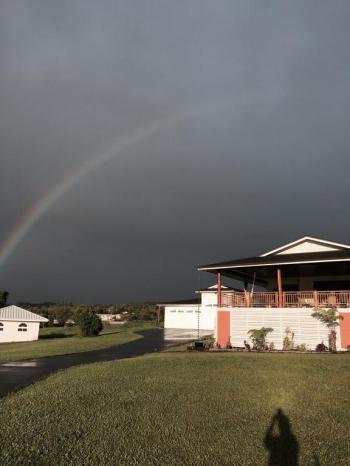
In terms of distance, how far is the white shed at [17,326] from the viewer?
38469mm

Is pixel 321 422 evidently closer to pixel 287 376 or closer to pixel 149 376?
pixel 287 376

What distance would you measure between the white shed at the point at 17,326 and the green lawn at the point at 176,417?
93.9 ft

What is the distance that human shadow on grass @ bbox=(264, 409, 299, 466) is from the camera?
554cm

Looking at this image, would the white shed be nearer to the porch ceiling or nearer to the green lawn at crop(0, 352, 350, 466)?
the porch ceiling

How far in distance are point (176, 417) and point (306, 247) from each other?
66.8 ft

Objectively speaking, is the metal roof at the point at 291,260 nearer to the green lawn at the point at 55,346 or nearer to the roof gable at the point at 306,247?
the roof gable at the point at 306,247

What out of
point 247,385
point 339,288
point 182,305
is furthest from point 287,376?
point 182,305

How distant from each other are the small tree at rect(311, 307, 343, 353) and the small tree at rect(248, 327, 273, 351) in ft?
8.46

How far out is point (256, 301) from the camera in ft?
78.6

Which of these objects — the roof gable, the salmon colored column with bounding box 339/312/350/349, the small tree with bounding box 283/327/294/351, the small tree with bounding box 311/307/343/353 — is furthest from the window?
the salmon colored column with bounding box 339/312/350/349

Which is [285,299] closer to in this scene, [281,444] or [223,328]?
[223,328]

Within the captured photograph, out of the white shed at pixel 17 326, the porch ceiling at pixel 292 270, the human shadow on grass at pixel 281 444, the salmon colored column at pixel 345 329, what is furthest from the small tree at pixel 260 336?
the white shed at pixel 17 326

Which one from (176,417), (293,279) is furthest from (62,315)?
(176,417)

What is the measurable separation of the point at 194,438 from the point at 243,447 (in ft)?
2.70
